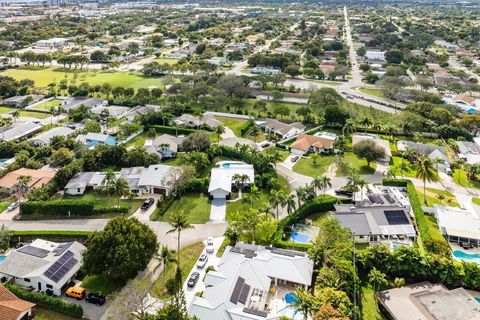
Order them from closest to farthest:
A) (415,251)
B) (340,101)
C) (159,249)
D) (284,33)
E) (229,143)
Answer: (415,251) < (159,249) < (229,143) < (340,101) < (284,33)

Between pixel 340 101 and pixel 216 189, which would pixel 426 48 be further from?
pixel 216 189

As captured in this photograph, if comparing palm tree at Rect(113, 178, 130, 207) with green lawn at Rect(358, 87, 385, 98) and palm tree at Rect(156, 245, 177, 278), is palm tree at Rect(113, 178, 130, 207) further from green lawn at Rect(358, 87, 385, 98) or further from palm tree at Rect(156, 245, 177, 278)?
green lawn at Rect(358, 87, 385, 98)

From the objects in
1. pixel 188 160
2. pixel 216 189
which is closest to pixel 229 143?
pixel 188 160

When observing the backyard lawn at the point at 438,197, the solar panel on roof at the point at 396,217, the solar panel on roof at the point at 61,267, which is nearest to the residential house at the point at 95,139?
the solar panel on roof at the point at 61,267

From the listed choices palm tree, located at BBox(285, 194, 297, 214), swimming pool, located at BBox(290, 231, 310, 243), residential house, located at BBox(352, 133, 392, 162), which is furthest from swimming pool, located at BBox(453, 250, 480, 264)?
residential house, located at BBox(352, 133, 392, 162)

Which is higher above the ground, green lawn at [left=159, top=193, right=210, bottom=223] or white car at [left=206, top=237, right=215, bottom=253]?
white car at [left=206, top=237, right=215, bottom=253]

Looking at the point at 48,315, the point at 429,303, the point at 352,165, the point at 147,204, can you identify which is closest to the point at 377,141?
the point at 352,165
